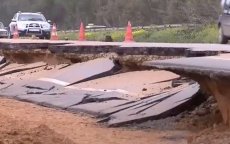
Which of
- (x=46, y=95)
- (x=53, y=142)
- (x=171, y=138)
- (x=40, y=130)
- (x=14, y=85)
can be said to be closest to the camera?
(x=53, y=142)

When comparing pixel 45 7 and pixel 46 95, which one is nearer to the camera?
pixel 46 95

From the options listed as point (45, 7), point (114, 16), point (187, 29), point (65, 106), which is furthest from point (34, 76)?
point (45, 7)

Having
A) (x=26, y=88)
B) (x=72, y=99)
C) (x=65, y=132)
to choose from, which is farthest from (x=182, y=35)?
(x=65, y=132)

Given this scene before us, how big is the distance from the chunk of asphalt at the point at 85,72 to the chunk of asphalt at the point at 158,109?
3.09 metres

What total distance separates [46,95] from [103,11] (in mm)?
53601

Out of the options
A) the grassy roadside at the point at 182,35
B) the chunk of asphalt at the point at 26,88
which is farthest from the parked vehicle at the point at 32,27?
the chunk of asphalt at the point at 26,88

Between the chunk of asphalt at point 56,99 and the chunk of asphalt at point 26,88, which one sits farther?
the chunk of asphalt at point 26,88

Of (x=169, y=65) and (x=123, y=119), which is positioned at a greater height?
(x=169, y=65)

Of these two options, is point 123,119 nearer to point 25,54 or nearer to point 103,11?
point 25,54

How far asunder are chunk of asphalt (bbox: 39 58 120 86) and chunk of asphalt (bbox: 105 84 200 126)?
309 cm

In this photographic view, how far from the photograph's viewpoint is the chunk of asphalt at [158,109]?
29.3ft

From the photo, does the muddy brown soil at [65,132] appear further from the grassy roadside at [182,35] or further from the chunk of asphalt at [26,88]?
the grassy roadside at [182,35]

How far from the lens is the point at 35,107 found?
11234 mm

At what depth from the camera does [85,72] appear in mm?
12859
